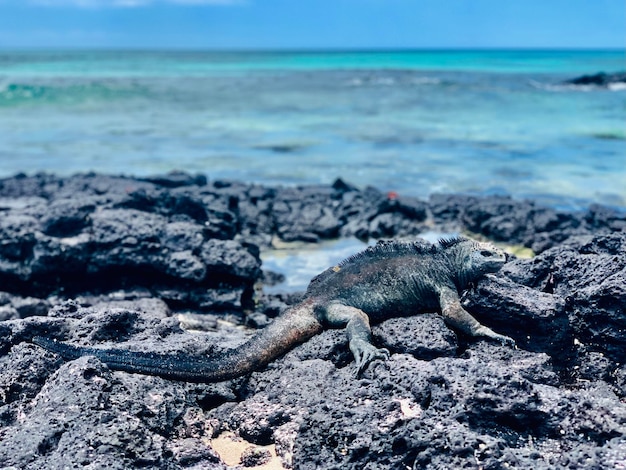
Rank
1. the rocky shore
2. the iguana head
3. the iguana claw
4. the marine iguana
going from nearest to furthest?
the rocky shore < the iguana claw < the marine iguana < the iguana head

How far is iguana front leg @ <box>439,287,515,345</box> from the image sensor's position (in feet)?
12.4

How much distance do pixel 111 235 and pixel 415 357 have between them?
13.8 ft

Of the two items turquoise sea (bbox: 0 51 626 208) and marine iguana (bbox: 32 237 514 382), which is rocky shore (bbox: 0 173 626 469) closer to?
marine iguana (bbox: 32 237 514 382)

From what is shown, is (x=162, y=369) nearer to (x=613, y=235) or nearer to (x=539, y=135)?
(x=613, y=235)

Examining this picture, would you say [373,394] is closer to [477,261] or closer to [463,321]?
[463,321]

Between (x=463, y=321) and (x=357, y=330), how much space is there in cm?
62

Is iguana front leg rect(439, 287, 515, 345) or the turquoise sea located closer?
iguana front leg rect(439, 287, 515, 345)

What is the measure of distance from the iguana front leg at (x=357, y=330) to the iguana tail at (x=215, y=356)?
0.15 m

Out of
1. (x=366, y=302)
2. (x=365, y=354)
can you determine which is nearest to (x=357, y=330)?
(x=365, y=354)

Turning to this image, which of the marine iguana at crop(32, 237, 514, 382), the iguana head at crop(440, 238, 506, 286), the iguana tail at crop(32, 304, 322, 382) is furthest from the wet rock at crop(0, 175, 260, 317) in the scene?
the iguana head at crop(440, 238, 506, 286)

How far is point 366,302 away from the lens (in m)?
4.21

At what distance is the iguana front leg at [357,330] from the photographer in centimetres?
358

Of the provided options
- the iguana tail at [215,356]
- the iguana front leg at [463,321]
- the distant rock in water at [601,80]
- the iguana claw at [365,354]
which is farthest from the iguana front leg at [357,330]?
the distant rock in water at [601,80]

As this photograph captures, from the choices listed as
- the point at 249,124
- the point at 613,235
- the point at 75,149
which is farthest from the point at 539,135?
the point at 613,235
